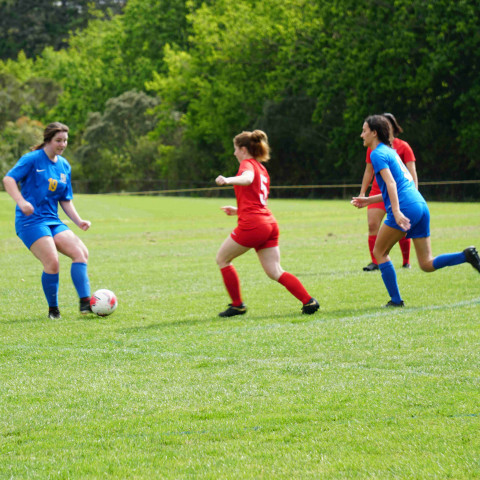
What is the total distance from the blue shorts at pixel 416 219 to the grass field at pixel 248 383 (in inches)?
30.0

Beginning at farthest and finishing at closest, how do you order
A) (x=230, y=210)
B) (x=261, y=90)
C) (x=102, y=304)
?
(x=261, y=90)
(x=102, y=304)
(x=230, y=210)

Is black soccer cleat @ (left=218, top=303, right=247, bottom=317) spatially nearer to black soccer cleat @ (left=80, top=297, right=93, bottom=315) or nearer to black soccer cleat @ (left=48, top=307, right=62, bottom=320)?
black soccer cleat @ (left=80, top=297, right=93, bottom=315)

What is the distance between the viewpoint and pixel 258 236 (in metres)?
7.74

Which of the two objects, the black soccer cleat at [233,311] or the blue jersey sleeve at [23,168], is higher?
the blue jersey sleeve at [23,168]

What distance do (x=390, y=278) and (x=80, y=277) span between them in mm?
3098

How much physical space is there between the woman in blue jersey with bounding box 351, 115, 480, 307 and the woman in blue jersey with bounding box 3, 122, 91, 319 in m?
2.97

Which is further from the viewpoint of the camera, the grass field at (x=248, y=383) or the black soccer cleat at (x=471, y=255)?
the black soccer cleat at (x=471, y=255)

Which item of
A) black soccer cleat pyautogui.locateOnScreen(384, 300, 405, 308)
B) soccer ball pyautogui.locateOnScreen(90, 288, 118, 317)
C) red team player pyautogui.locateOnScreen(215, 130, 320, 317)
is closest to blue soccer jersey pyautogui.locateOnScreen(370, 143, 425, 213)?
black soccer cleat pyautogui.locateOnScreen(384, 300, 405, 308)

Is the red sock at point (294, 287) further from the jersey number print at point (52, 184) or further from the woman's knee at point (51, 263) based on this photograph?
the jersey number print at point (52, 184)

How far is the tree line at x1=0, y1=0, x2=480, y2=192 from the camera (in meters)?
41.4

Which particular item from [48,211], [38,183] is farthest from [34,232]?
[38,183]

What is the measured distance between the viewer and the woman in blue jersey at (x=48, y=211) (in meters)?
7.98

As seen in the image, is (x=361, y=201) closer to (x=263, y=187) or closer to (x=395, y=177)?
(x=395, y=177)

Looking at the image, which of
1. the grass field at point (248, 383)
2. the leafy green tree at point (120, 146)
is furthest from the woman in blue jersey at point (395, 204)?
the leafy green tree at point (120, 146)
